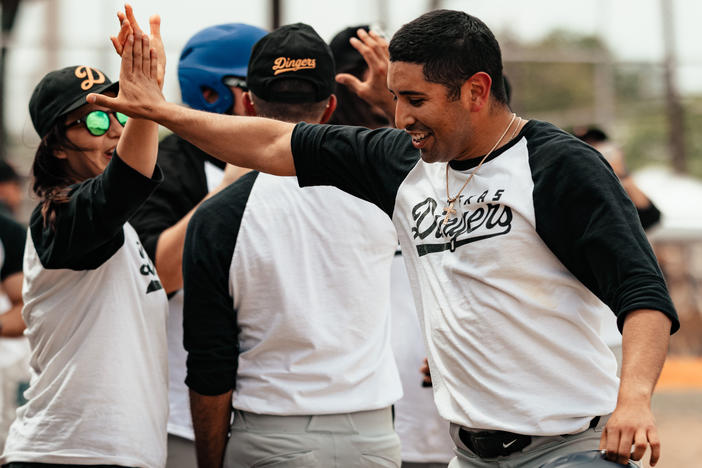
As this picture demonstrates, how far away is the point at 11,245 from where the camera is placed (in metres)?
5.50

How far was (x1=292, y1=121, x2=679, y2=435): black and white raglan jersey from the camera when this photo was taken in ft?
8.01

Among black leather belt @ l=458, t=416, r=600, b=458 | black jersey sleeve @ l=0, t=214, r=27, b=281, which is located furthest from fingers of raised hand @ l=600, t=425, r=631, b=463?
black jersey sleeve @ l=0, t=214, r=27, b=281

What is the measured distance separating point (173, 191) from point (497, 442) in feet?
6.01

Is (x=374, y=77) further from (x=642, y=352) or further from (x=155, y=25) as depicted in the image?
(x=642, y=352)

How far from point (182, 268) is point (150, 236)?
0.36 meters

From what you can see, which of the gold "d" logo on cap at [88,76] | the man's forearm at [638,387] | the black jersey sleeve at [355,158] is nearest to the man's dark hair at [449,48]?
the black jersey sleeve at [355,158]

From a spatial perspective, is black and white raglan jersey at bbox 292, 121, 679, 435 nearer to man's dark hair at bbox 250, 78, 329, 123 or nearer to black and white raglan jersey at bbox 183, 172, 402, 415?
black and white raglan jersey at bbox 183, 172, 402, 415

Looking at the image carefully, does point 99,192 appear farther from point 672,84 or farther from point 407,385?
point 672,84

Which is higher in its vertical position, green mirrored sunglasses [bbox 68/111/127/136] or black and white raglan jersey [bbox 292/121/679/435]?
green mirrored sunglasses [bbox 68/111/127/136]

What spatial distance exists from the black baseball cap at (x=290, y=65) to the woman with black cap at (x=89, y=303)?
0.55 meters

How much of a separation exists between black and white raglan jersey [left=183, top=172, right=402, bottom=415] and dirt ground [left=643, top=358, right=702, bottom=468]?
558 centimetres

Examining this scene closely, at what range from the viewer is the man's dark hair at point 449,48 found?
2.67 m

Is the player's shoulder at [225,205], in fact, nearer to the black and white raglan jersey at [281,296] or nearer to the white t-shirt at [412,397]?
the black and white raglan jersey at [281,296]

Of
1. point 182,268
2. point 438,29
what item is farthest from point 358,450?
point 438,29
